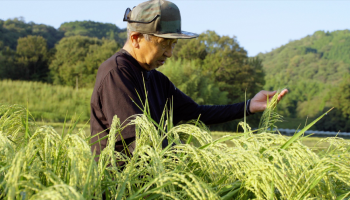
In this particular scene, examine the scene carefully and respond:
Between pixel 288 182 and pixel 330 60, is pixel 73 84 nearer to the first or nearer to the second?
pixel 288 182

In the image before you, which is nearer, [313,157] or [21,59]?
[313,157]

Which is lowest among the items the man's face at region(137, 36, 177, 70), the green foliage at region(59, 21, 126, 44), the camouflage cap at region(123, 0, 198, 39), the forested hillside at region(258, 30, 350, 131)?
the forested hillside at region(258, 30, 350, 131)

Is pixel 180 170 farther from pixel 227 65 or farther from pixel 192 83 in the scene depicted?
pixel 227 65

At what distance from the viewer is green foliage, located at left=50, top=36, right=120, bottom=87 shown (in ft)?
136

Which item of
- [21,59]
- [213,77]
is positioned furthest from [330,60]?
[21,59]

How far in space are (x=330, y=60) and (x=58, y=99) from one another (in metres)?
88.8

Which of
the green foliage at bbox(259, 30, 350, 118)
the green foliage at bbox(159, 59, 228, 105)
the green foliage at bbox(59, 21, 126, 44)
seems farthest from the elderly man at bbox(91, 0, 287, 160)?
the green foliage at bbox(59, 21, 126, 44)

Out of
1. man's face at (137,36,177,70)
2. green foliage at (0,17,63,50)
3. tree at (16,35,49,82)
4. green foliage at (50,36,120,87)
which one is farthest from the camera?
green foliage at (0,17,63,50)

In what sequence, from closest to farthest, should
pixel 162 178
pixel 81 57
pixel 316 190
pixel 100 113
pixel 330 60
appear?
pixel 162 178, pixel 316 190, pixel 100 113, pixel 81 57, pixel 330 60

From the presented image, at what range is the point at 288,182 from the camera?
1193 mm

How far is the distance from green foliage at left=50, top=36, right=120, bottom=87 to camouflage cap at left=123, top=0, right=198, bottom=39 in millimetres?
37244

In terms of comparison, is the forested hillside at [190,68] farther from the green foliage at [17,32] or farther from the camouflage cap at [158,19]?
the camouflage cap at [158,19]

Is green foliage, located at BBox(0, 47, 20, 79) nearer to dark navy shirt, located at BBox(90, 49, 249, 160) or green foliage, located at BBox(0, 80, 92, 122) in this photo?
green foliage, located at BBox(0, 80, 92, 122)

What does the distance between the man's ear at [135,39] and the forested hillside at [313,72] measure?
45665 mm
